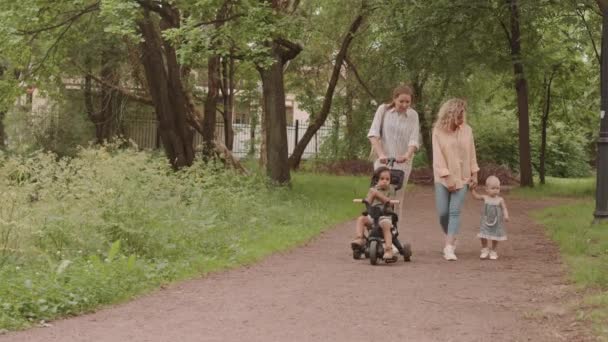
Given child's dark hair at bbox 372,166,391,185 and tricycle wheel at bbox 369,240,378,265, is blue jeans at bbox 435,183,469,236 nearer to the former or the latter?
child's dark hair at bbox 372,166,391,185

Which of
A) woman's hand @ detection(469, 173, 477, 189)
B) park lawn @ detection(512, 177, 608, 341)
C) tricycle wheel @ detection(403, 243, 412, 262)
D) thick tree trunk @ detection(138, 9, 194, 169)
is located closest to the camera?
park lawn @ detection(512, 177, 608, 341)

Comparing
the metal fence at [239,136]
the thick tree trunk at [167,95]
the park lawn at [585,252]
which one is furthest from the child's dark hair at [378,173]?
the metal fence at [239,136]

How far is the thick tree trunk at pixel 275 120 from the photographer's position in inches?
779

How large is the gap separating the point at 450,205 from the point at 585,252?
174cm

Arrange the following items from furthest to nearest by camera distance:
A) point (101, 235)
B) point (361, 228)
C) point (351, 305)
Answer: point (361, 228)
point (101, 235)
point (351, 305)

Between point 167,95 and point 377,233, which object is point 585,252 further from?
point 167,95

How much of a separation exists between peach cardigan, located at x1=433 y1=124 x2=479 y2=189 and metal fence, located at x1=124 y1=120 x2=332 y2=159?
27106 mm

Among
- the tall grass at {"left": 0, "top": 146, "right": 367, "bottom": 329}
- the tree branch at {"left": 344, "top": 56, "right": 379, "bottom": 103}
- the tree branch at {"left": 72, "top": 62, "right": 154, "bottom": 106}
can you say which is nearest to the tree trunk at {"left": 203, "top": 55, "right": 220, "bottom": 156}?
the tree branch at {"left": 72, "top": 62, "right": 154, "bottom": 106}

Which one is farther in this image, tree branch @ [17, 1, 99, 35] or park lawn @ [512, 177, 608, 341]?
tree branch @ [17, 1, 99, 35]

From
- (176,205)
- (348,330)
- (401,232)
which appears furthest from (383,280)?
(401,232)

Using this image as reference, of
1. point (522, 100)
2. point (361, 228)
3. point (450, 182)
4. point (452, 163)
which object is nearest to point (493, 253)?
point (450, 182)

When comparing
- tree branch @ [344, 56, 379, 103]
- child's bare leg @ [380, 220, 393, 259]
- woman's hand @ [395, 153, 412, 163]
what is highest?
tree branch @ [344, 56, 379, 103]

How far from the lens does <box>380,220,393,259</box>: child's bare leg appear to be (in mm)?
9516

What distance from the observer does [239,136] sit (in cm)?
4488
